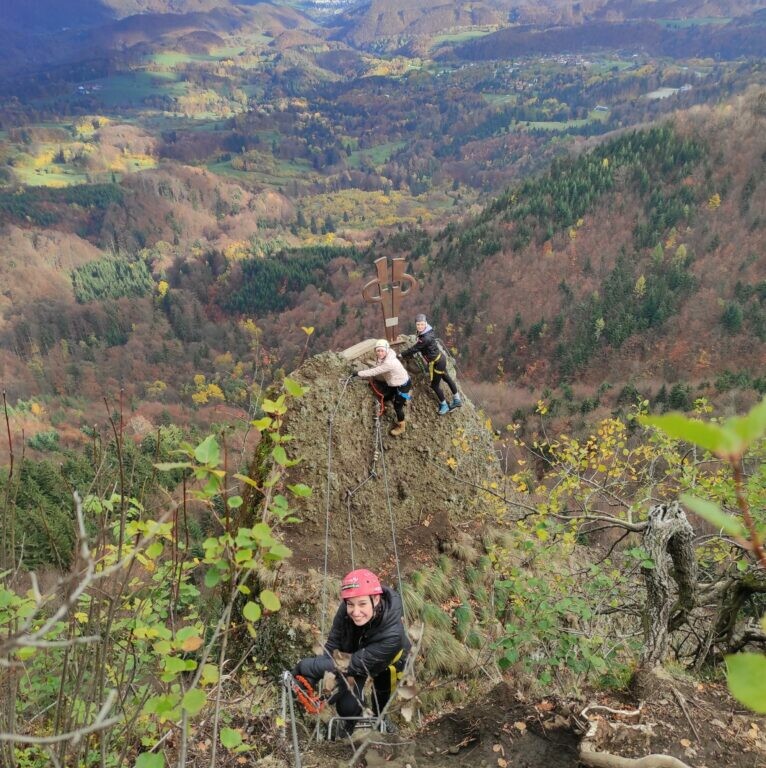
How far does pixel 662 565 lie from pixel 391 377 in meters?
4.40

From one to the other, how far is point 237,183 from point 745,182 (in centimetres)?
15352

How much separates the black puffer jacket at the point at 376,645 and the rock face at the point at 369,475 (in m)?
3.50

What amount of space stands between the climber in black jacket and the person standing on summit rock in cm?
45

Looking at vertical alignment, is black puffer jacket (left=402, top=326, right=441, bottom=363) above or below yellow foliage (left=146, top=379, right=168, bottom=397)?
above

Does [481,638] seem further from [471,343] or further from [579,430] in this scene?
[471,343]

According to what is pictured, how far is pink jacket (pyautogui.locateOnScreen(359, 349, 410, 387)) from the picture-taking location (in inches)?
286

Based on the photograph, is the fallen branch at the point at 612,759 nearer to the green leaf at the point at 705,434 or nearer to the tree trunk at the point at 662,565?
the tree trunk at the point at 662,565

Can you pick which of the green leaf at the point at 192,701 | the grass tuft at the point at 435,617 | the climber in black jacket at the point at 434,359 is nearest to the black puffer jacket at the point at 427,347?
the climber in black jacket at the point at 434,359

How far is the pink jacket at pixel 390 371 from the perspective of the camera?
7.26m

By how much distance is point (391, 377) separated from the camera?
7.62 m

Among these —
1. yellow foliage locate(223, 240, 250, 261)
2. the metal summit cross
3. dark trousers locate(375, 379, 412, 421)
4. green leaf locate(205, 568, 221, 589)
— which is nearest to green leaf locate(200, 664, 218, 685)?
green leaf locate(205, 568, 221, 589)

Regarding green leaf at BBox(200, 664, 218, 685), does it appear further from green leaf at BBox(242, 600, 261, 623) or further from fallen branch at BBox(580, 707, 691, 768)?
fallen branch at BBox(580, 707, 691, 768)

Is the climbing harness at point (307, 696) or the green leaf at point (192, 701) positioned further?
the climbing harness at point (307, 696)

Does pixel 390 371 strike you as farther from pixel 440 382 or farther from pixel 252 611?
pixel 252 611
